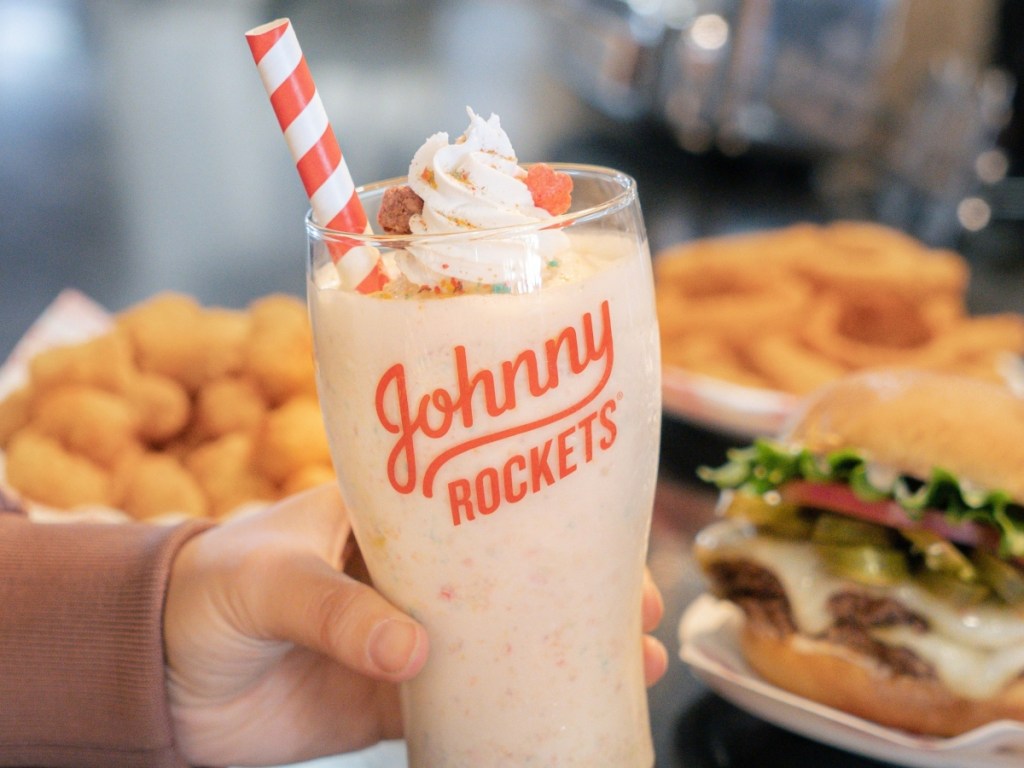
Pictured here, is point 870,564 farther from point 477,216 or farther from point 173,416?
point 173,416

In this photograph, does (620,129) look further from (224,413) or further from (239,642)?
(239,642)

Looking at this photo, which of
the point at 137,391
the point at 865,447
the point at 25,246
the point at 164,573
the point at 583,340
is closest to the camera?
the point at 583,340

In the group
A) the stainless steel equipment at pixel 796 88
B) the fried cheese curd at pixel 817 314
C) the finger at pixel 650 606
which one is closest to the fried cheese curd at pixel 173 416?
the finger at pixel 650 606

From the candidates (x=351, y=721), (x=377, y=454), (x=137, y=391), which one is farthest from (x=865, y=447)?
(x=137, y=391)

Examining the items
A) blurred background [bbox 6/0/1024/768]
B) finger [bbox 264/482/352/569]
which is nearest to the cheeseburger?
finger [bbox 264/482/352/569]

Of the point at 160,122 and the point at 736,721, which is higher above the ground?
the point at 160,122

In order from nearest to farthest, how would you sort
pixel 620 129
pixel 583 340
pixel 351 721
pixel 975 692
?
pixel 583 340 < pixel 351 721 < pixel 975 692 < pixel 620 129

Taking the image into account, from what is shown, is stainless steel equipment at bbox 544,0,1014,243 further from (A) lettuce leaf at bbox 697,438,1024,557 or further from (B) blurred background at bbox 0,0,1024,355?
(A) lettuce leaf at bbox 697,438,1024,557
